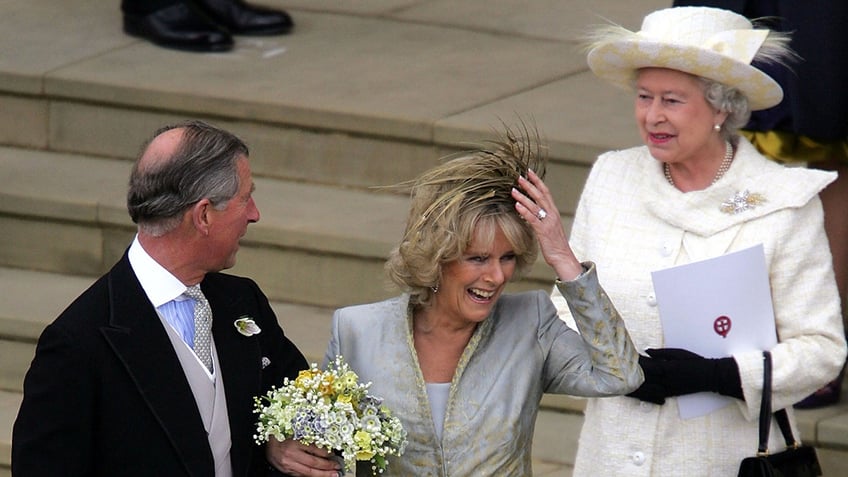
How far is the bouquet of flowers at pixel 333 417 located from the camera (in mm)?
3357

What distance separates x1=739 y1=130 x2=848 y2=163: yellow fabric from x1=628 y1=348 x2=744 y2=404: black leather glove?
1.30m

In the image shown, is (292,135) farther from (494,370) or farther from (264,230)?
(494,370)

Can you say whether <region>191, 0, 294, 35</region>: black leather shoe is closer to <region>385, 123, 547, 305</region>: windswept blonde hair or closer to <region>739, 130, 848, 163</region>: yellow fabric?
<region>739, 130, 848, 163</region>: yellow fabric

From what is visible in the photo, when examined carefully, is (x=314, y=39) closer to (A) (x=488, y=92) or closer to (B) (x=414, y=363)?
(A) (x=488, y=92)

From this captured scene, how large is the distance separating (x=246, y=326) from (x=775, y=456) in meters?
1.28

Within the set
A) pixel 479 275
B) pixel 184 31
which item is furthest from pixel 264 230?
pixel 479 275

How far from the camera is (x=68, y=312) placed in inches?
130

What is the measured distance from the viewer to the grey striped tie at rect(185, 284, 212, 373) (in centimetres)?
346

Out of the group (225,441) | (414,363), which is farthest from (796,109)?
(225,441)

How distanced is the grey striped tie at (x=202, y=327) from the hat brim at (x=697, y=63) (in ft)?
3.74

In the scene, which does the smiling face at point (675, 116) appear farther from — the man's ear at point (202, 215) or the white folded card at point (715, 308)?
the man's ear at point (202, 215)

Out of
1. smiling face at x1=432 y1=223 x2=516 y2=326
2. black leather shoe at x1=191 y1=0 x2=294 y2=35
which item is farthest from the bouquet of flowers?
black leather shoe at x1=191 y1=0 x2=294 y2=35

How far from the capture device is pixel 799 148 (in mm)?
5074

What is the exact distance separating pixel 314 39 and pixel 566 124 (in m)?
1.54
